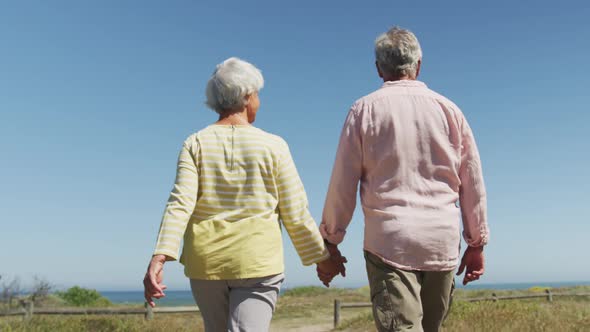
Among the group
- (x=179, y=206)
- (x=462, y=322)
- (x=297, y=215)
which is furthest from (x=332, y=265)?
(x=462, y=322)

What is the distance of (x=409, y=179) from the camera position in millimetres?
2914

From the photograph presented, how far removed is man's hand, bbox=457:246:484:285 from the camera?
3.33 m

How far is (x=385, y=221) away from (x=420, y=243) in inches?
8.9

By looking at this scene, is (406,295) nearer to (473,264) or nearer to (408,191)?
(408,191)

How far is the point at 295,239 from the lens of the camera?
303 centimetres

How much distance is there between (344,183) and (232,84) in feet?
2.97

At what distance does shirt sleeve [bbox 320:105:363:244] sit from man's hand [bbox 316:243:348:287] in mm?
67

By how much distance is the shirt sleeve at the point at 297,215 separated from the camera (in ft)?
9.67

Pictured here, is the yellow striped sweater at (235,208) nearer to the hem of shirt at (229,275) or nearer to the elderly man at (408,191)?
the hem of shirt at (229,275)

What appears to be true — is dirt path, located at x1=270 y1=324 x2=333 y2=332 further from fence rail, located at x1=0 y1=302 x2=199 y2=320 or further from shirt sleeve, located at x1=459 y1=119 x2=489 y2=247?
shirt sleeve, located at x1=459 y1=119 x2=489 y2=247

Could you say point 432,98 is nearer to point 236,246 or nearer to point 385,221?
point 385,221

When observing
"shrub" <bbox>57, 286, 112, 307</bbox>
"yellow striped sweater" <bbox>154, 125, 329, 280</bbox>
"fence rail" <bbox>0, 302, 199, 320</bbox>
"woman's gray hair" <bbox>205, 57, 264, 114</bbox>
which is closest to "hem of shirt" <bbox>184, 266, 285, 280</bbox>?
"yellow striped sweater" <bbox>154, 125, 329, 280</bbox>

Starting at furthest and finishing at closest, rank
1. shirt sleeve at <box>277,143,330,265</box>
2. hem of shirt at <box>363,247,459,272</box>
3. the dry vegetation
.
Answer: the dry vegetation, shirt sleeve at <box>277,143,330,265</box>, hem of shirt at <box>363,247,459,272</box>

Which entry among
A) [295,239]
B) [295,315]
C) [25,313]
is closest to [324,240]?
[295,239]
